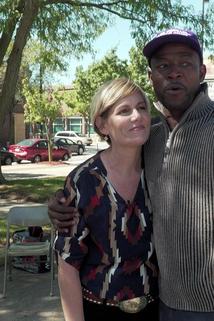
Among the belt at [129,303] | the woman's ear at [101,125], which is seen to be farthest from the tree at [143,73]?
the belt at [129,303]

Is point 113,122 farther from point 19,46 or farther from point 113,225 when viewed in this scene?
point 19,46

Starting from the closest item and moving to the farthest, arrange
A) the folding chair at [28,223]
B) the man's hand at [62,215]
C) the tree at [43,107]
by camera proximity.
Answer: the man's hand at [62,215], the folding chair at [28,223], the tree at [43,107]

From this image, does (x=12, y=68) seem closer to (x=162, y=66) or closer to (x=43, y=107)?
(x=162, y=66)

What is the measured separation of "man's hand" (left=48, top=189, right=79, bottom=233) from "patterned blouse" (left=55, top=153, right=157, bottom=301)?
23mm

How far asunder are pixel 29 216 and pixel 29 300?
948 millimetres

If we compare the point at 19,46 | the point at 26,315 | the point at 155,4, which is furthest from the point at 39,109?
the point at 26,315

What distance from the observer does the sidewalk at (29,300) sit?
4523 millimetres

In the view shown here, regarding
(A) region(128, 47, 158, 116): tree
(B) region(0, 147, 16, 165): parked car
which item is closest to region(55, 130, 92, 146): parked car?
(A) region(128, 47, 158, 116): tree

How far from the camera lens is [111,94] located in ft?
6.54

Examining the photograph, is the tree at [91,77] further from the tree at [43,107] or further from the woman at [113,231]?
the woman at [113,231]

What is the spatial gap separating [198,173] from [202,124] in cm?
18

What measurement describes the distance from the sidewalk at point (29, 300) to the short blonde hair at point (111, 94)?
2909mm

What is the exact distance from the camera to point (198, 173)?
1735 mm

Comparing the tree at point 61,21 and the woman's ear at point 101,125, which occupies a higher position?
the tree at point 61,21
